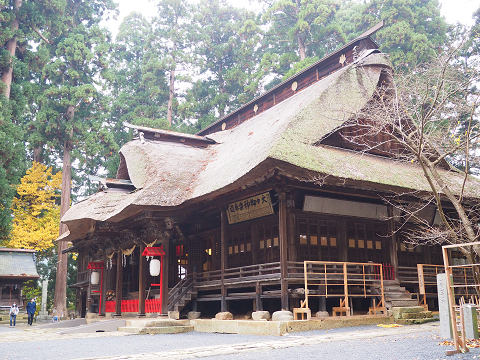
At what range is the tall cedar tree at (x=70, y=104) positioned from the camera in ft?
90.7

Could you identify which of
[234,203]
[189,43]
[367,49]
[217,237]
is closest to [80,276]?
[217,237]

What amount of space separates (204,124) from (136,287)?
58.7ft

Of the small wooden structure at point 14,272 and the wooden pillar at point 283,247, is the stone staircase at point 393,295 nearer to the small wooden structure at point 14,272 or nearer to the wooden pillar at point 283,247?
the wooden pillar at point 283,247

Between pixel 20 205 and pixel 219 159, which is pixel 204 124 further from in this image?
pixel 219 159

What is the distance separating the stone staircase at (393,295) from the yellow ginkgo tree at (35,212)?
74.3ft

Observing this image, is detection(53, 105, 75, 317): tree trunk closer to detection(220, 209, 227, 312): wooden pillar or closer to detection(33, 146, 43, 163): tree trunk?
detection(33, 146, 43, 163): tree trunk

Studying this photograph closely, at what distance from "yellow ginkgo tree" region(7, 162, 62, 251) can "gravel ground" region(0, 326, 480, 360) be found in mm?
18547

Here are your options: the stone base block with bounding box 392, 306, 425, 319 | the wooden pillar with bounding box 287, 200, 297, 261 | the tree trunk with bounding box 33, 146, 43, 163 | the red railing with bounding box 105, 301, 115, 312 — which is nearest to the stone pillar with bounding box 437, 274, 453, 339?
the stone base block with bounding box 392, 306, 425, 319

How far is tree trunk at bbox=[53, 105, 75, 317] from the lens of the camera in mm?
26652

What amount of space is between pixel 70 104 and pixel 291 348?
2399 cm

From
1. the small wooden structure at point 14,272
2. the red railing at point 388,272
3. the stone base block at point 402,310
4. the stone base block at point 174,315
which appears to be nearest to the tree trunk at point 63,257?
the small wooden structure at point 14,272

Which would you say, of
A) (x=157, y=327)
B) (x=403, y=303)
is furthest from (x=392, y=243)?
(x=157, y=327)

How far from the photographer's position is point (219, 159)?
15922mm

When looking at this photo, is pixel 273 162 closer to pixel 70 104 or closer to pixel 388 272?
pixel 388 272
